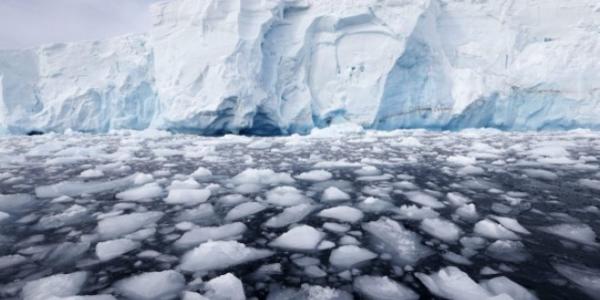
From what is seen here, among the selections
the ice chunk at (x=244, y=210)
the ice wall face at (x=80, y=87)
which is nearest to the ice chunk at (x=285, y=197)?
the ice chunk at (x=244, y=210)

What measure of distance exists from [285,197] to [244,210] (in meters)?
0.34

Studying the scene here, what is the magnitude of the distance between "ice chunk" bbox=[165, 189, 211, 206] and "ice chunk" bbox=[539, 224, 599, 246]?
6.08ft

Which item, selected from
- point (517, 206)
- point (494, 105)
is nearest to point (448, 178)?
point (517, 206)

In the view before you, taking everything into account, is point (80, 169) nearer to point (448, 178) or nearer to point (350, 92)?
point (448, 178)

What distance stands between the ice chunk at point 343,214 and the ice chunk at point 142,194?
1145mm

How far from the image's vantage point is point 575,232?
149 centimetres

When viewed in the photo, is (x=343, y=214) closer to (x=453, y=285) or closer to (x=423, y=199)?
(x=423, y=199)

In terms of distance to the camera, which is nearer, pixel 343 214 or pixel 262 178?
pixel 343 214

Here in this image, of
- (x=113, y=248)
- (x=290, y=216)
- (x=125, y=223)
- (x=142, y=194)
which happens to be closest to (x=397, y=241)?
(x=290, y=216)

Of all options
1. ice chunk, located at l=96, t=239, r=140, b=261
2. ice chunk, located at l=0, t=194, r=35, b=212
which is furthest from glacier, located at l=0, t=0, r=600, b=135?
ice chunk, located at l=96, t=239, r=140, b=261

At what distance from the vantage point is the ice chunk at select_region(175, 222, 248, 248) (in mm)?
1399

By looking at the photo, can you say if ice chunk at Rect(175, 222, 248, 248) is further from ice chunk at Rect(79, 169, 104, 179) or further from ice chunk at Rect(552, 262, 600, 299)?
ice chunk at Rect(79, 169, 104, 179)

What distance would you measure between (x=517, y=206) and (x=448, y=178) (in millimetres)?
840

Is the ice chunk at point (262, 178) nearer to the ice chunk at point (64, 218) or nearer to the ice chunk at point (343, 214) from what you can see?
the ice chunk at point (343, 214)
